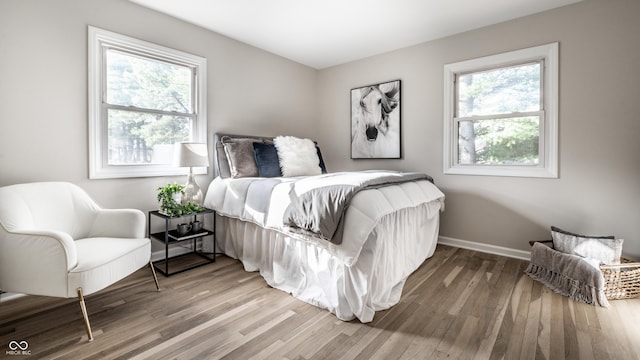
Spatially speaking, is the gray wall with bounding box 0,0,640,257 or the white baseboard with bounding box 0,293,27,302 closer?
the white baseboard with bounding box 0,293,27,302

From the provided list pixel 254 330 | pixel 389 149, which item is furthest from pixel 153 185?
pixel 389 149

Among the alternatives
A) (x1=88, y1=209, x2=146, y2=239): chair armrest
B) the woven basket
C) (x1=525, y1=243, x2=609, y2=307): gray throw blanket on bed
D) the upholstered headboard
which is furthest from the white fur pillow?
the woven basket

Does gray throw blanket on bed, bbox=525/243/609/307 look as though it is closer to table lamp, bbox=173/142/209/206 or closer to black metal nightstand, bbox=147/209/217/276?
black metal nightstand, bbox=147/209/217/276

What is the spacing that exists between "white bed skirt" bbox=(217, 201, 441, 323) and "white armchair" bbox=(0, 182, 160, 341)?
2.78ft

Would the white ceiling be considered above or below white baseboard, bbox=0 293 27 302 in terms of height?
above

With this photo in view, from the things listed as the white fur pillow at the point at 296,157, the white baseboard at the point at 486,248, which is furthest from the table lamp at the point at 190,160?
the white baseboard at the point at 486,248

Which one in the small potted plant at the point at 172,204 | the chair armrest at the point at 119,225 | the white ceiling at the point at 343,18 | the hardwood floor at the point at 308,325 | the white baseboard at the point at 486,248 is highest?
the white ceiling at the point at 343,18

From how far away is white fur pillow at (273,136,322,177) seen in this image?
337 cm

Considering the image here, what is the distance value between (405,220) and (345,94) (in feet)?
8.19

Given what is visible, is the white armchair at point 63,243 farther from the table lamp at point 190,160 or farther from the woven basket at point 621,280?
the woven basket at point 621,280

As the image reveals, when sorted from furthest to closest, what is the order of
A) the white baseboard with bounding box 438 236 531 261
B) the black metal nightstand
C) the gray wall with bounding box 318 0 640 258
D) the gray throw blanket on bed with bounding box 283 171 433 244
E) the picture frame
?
the picture frame
the white baseboard with bounding box 438 236 531 261
the black metal nightstand
the gray wall with bounding box 318 0 640 258
the gray throw blanket on bed with bounding box 283 171 433 244

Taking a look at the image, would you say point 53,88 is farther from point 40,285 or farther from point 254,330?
point 254,330

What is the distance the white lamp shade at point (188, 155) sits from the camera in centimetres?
270

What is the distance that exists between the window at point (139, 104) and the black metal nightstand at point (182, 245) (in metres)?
0.51
